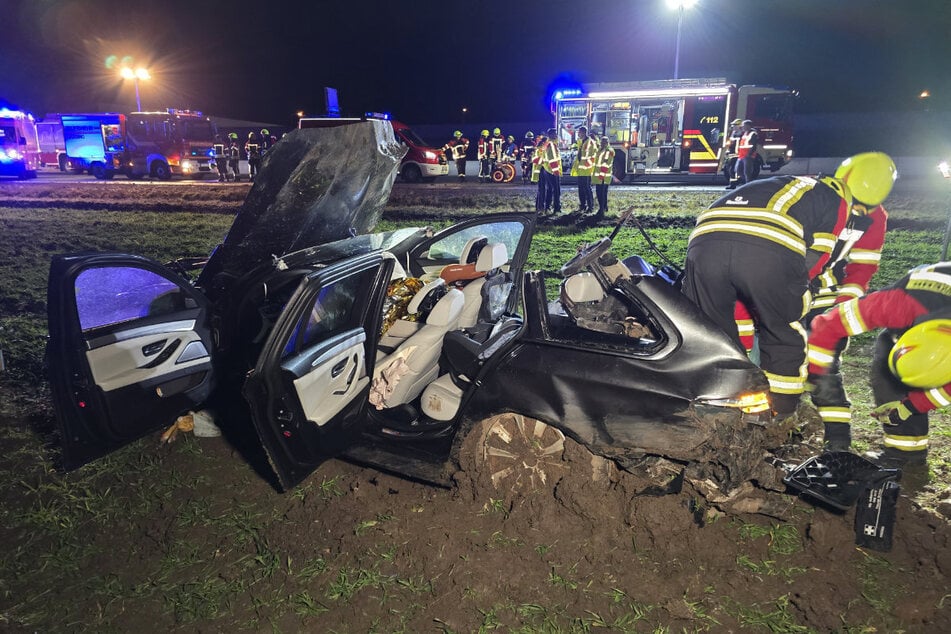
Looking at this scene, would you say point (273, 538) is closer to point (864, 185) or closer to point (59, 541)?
point (59, 541)

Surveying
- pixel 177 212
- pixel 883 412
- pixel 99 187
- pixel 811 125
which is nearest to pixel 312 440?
pixel 883 412

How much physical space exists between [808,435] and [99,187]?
22.8 metres

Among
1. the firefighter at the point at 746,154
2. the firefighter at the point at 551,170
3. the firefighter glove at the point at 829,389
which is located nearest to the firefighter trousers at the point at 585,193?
the firefighter at the point at 551,170

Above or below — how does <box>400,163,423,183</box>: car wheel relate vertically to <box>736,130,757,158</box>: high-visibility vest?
below

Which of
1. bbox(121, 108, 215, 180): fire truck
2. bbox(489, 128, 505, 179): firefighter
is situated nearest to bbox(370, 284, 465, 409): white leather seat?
bbox(489, 128, 505, 179): firefighter

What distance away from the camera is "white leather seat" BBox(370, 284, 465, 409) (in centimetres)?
348

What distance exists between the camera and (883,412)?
3.56 meters

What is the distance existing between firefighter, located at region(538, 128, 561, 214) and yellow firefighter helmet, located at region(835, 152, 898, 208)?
8383 mm

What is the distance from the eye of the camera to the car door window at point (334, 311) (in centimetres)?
291

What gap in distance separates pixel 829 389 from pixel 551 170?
30.0ft

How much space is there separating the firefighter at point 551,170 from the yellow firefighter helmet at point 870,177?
8.38 m

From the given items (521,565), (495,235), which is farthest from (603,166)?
(521,565)

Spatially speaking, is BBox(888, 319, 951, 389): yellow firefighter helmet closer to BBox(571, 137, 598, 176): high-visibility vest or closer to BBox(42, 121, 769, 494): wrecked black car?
BBox(42, 121, 769, 494): wrecked black car

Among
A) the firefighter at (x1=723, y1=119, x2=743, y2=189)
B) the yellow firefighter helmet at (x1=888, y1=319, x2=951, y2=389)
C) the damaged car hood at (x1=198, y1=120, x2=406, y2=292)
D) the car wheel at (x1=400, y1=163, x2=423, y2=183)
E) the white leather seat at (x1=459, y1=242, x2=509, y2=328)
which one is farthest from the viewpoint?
the car wheel at (x1=400, y1=163, x2=423, y2=183)
